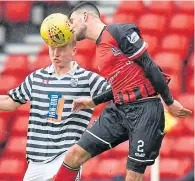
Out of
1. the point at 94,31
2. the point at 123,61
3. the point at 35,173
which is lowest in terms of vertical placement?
the point at 35,173

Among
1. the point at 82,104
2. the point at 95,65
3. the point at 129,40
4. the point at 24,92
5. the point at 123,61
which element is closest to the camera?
the point at 129,40

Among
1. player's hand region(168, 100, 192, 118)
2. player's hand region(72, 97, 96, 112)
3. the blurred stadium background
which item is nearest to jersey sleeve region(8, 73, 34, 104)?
player's hand region(72, 97, 96, 112)

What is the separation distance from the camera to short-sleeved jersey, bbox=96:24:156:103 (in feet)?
24.1

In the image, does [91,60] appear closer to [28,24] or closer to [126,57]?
[28,24]

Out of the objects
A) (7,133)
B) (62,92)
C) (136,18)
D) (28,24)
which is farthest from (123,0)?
(62,92)

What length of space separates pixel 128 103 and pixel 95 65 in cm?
579

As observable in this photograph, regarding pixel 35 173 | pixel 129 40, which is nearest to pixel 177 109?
pixel 129 40

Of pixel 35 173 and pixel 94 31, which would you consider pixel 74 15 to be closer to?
pixel 94 31

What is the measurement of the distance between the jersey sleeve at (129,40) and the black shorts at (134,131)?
36cm

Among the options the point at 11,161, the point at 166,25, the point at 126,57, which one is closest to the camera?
the point at 126,57

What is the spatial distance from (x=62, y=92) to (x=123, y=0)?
22.0 feet

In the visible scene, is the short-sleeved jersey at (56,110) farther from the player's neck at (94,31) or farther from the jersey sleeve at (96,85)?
the player's neck at (94,31)

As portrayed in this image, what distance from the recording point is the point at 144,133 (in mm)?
7434

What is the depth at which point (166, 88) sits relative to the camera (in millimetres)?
7398
